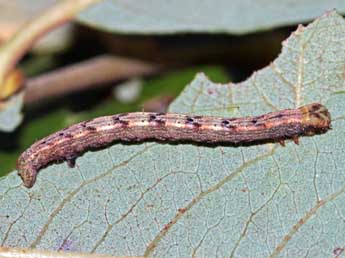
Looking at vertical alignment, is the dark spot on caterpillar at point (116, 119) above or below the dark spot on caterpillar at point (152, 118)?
below

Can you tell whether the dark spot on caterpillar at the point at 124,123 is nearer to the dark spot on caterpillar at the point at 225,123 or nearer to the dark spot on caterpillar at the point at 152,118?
the dark spot on caterpillar at the point at 152,118

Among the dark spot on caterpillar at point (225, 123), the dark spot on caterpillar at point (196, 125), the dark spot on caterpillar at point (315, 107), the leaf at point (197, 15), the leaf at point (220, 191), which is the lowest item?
the leaf at point (220, 191)

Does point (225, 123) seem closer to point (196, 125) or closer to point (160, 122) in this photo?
point (196, 125)

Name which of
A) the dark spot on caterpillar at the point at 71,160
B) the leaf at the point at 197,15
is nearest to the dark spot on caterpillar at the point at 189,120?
the dark spot on caterpillar at the point at 71,160

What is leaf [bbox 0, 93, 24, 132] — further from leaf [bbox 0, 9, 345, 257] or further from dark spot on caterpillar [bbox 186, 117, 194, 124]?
dark spot on caterpillar [bbox 186, 117, 194, 124]

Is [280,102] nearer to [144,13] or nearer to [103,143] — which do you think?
[103,143]

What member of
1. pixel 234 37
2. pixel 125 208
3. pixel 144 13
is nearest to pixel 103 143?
pixel 125 208

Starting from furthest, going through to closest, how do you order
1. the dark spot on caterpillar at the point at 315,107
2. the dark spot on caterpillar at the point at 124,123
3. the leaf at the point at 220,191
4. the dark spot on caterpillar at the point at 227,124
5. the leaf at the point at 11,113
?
the leaf at the point at 11,113, the dark spot on caterpillar at the point at 124,123, the dark spot on caterpillar at the point at 227,124, the dark spot on caterpillar at the point at 315,107, the leaf at the point at 220,191
